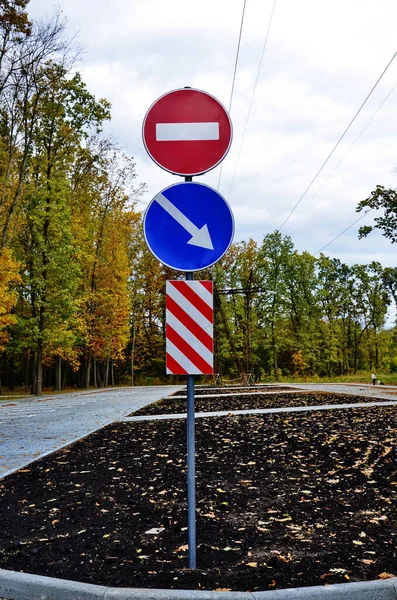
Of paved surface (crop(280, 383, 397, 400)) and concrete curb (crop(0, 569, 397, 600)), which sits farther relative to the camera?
paved surface (crop(280, 383, 397, 400))

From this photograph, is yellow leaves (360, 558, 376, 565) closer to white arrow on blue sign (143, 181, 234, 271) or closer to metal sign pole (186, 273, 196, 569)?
metal sign pole (186, 273, 196, 569)

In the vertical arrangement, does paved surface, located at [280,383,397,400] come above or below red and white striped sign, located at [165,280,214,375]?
below

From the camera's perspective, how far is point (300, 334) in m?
53.2

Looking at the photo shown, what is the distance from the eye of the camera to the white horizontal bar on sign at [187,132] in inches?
149

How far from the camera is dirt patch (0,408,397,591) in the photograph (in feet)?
11.3

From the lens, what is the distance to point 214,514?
4.76 m

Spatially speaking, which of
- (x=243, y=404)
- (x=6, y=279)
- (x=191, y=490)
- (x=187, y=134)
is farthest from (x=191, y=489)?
(x=6, y=279)

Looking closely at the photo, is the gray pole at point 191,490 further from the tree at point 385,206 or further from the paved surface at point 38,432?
the tree at point 385,206


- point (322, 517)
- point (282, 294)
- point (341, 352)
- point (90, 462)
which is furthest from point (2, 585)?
point (341, 352)

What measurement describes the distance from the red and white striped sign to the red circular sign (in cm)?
85

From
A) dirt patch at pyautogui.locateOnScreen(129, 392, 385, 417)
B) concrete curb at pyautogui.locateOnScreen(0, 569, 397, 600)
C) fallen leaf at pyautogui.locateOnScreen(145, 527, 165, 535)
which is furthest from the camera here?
dirt patch at pyautogui.locateOnScreen(129, 392, 385, 417)

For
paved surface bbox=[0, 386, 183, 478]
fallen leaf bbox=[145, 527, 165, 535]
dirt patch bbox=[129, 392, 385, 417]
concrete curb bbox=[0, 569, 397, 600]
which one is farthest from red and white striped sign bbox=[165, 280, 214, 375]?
dirt patch bbox=[129, 392, 385, 417]

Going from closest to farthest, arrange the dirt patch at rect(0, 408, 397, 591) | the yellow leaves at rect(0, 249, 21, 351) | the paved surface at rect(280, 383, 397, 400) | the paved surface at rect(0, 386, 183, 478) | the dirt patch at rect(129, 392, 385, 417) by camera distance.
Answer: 1. the dirt patch at rect(0, 408, 397, 591)
2. the paved surface at rect(0, 386, 183, 478)
3. the dirt patch at rect(129, 392, 385, 417)
4. the paved surface at rect(280, 383, 397, 400)
5. the yellow leaves at rect(0, 249, 21, 351)

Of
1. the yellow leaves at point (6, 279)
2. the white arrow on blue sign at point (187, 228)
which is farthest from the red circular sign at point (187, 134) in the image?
the yellow leaves at point (6, 279)
